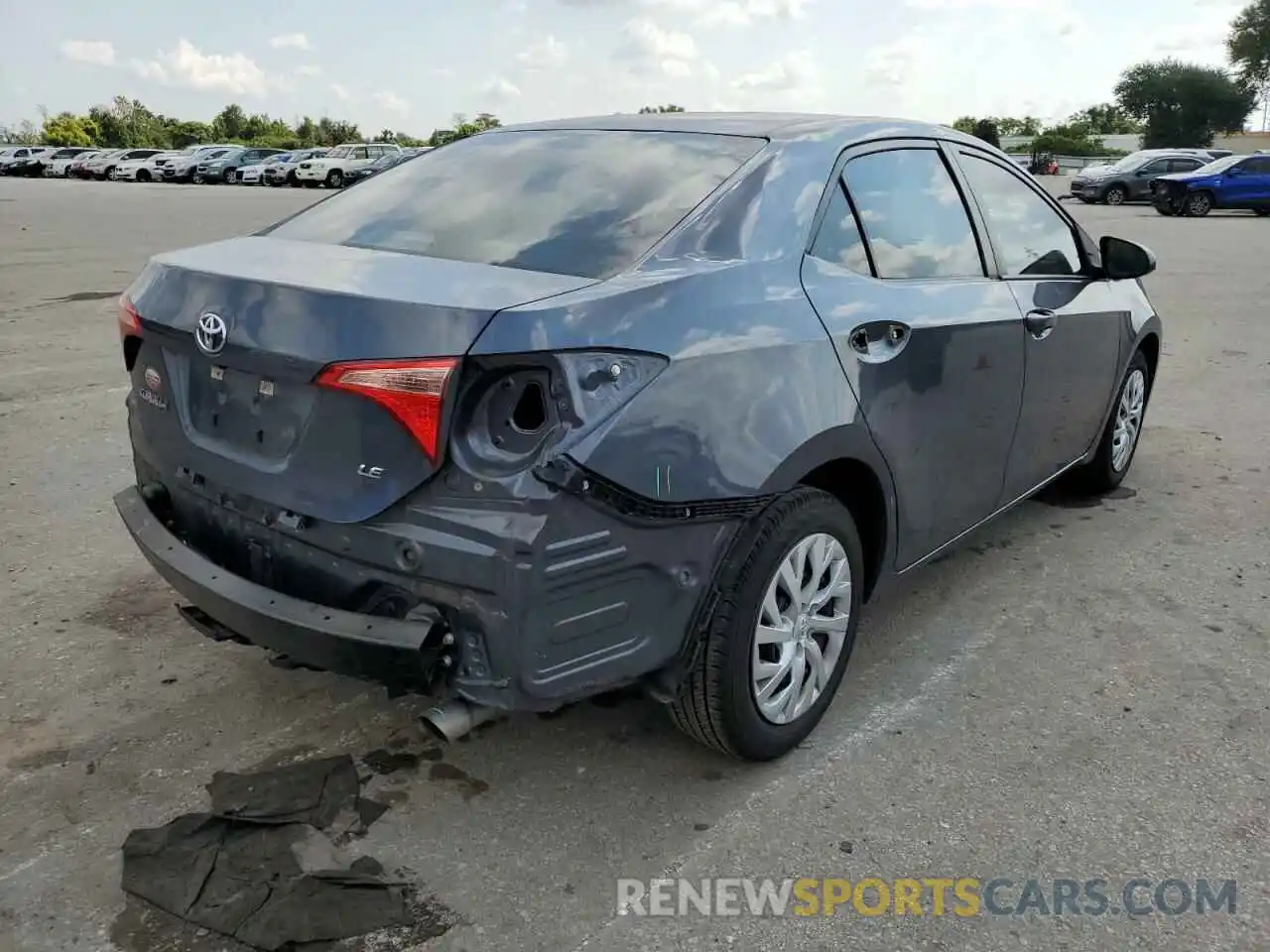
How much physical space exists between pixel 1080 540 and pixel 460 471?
3.33 metres

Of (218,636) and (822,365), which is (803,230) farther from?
(218,636)

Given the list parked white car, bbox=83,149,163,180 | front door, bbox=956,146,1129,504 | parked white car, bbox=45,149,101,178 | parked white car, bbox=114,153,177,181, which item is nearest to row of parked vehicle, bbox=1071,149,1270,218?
front door, bbox=956,146,1129,504

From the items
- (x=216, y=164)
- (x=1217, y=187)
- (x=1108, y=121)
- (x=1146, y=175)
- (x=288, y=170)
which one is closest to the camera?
(x=1217, y=187)

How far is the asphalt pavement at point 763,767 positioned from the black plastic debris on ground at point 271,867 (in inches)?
2.3

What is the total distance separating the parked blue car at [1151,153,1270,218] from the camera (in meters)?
25.8

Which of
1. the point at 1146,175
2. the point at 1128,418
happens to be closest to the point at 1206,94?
the point at 1146,175

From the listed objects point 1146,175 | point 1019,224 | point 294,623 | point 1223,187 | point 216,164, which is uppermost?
point 216,164

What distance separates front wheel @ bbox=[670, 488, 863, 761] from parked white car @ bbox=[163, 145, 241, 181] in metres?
48.0

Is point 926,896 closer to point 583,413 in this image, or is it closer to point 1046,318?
point 583,413

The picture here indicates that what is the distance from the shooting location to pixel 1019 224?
4035 millimetres

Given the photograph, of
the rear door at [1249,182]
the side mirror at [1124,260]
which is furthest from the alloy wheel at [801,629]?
the rear door at [1249,182]

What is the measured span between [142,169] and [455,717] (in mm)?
53064

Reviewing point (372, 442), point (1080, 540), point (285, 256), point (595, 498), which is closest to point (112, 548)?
point (285, 256)

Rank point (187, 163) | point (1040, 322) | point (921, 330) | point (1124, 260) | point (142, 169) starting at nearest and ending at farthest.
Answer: point (921, 330) < point (1040, 322) < point (1124, 260) < point (187, 163) < point (142, 169)
